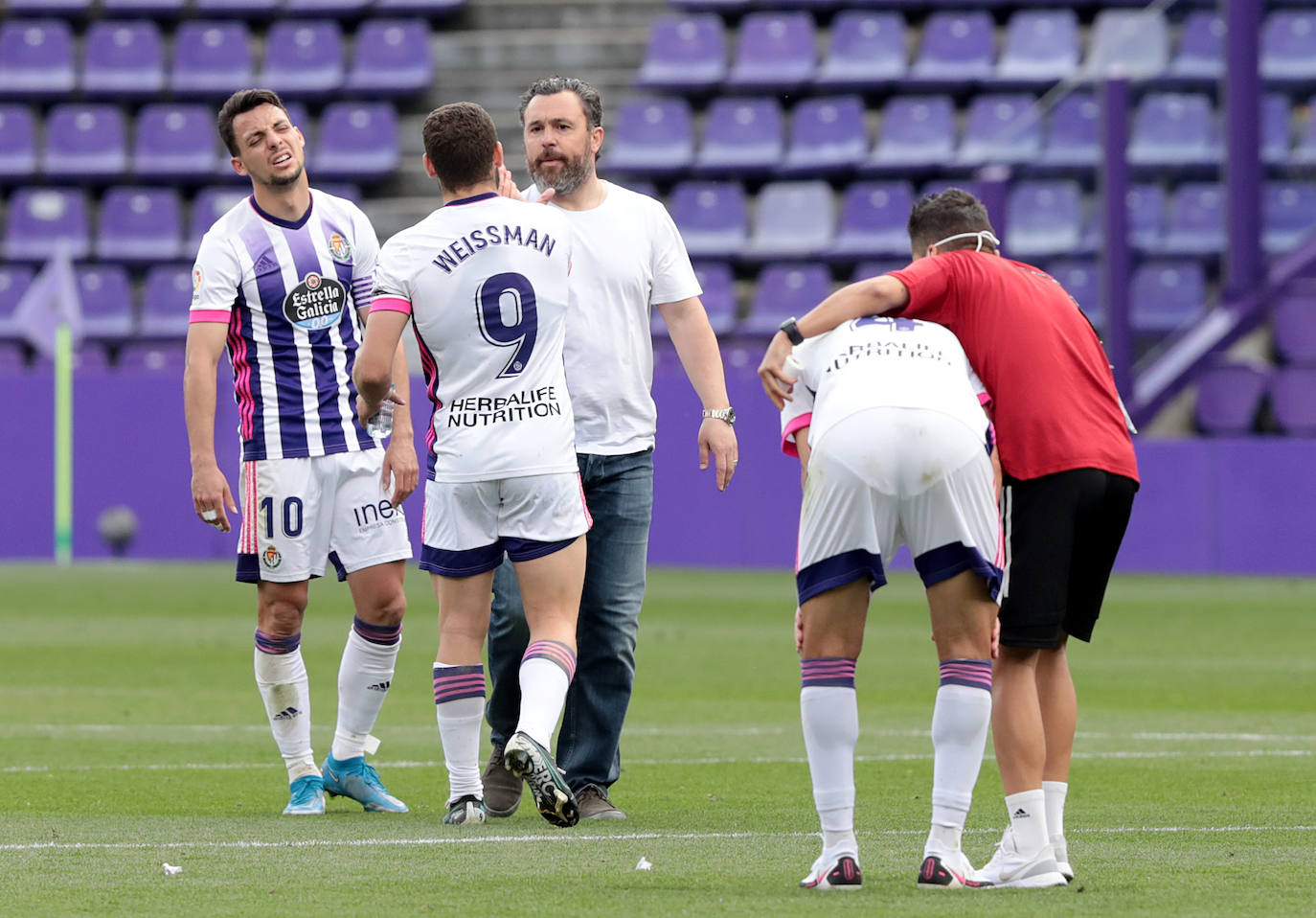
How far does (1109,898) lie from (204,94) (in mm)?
21692

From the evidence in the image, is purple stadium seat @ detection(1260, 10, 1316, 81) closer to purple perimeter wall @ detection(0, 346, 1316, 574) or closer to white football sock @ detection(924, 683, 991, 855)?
purple perimeter wall @ detection(0, 346, 1316, 574)

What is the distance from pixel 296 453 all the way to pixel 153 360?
15.1m

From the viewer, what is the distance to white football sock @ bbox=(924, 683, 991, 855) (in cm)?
478

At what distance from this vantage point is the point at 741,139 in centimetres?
2322

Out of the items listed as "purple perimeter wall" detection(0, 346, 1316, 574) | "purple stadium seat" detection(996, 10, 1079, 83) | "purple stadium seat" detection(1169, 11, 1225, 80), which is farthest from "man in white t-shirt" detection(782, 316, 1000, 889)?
"purple stadium seat" detection(996, 10, 1079, 83)

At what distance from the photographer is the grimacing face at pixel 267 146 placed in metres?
6.40

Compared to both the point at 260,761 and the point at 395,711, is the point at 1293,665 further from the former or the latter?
the point at 260,761

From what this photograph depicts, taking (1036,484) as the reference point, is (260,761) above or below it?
below

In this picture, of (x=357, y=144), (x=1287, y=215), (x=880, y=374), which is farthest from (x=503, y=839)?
(x=357, y=144)

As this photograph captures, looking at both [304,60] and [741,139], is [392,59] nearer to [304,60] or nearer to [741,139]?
[304,60]

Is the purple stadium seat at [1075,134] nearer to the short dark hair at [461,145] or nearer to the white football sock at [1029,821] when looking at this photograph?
the short dark hair at [461,145]

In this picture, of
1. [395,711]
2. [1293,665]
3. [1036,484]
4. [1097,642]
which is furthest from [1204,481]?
[1036,484]

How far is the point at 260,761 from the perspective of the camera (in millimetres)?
7770

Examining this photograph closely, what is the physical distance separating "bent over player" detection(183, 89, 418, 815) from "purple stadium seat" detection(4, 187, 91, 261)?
17742 millimetres
